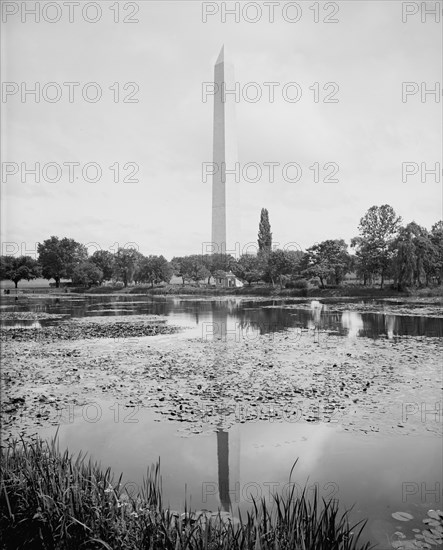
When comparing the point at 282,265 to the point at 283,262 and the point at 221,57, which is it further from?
the point at 221,57

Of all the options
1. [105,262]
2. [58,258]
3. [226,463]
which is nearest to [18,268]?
[58,258]

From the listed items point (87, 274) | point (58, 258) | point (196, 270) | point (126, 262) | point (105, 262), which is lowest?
point (87, 274)

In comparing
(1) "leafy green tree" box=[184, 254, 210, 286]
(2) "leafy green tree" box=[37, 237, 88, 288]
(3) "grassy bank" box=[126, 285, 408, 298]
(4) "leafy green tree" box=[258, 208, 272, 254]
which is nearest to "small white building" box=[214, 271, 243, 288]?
(1) "leafy green tree" box=[184, 254, 210, 286]

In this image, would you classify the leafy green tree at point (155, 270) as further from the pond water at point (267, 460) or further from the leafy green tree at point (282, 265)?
the pond water at point (267, 460)

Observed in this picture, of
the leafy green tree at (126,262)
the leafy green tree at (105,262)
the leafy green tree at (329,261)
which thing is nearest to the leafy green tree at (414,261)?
the leafy green tree at (329,261)

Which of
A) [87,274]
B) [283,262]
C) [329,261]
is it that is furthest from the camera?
[87,274]

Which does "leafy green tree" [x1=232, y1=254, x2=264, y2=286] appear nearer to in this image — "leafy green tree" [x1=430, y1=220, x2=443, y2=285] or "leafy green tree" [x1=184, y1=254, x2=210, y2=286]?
"leafy green tree" [x1=184, y1=254, x2=210, y2=286]
